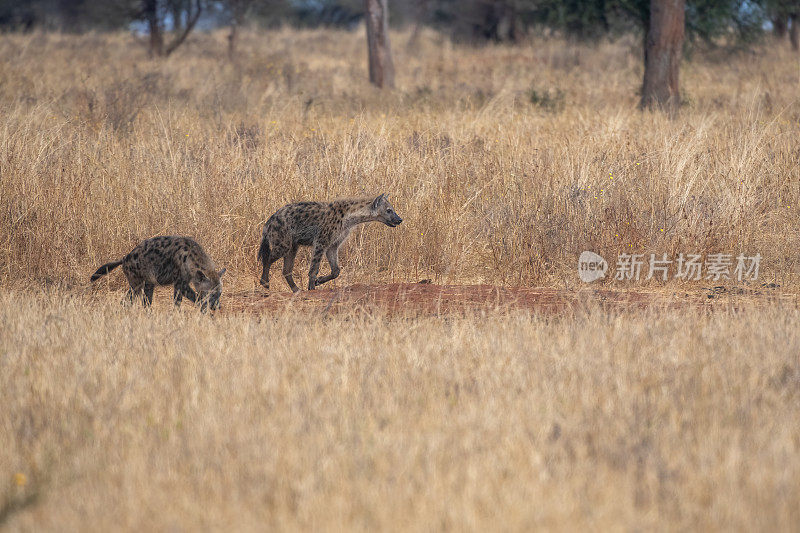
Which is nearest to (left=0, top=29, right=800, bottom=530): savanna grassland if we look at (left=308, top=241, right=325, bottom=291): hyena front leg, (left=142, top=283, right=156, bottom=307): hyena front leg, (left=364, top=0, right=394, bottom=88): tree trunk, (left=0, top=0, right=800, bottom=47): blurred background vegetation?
(left=142, top=283, right=156, bottom=307): hyena front leg

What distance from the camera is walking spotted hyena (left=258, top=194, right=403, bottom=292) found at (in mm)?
8570

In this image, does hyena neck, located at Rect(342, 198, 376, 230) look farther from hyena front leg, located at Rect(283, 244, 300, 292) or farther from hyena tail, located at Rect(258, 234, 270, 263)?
hyena tail, located at Rect(258, 234, 270, 263)

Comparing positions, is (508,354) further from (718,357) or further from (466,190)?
(466,190)

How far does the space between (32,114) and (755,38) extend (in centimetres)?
2036

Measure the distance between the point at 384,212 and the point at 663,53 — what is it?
1109 centimetres

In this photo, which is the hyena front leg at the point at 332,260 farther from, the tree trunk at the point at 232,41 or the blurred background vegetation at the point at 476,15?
the tree trunk at the point at 232,41

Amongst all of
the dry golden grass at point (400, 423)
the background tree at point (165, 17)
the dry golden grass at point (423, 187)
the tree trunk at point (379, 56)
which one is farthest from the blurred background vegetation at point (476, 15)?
the dry golden grass at point (400, 423)

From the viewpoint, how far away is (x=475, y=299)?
7.77m

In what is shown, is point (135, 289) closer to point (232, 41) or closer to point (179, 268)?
point (179, 268)

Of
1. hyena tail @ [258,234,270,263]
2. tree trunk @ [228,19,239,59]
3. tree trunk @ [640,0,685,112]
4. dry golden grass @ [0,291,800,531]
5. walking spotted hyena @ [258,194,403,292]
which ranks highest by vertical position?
tree trunk @ [228,19,239,59]

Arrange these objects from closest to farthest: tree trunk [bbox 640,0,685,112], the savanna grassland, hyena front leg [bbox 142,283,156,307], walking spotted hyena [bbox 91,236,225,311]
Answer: the savanna grassland, walking spotted hyena [bbox 91,236,225,311], hyena front leg [bbox 142,283,156,307], tree trunk [bbox 640,0,685,112]

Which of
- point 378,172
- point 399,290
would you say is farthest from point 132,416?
point 378,172

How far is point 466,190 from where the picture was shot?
32.7 feet

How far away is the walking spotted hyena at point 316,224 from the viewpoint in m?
8.57
